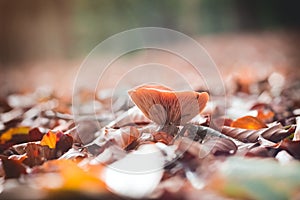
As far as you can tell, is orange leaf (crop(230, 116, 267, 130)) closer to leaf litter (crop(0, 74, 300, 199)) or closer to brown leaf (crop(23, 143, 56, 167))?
leaf litter (crop(0, 74, 300, 199))

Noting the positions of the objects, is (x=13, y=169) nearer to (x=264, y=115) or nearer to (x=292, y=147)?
(x=292, y=147)

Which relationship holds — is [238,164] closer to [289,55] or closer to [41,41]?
A: [289,55]

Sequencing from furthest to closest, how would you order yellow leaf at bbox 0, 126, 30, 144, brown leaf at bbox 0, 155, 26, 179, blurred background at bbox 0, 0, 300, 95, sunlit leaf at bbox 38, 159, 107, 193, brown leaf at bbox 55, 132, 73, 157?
1. blurred background at bbox 0, 0, 300, 95
2. yellow leaf at bbox 0, 126, 30, 144
3. brown leaf at bbox 55, 132, 73, 157
4. brown leaf at bbox 0, 155, 26, 179
5. sunlit leaf at bbox 38, 159, 107, 193

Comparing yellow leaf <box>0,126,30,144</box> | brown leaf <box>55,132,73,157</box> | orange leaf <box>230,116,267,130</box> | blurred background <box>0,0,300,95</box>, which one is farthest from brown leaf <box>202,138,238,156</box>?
blurred background <box>0,0,300,95</box>

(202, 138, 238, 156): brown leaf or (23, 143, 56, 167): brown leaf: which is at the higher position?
(202, 138, 238, 156): brown leaf

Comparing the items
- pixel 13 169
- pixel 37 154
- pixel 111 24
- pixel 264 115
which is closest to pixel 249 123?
pixel 264 115

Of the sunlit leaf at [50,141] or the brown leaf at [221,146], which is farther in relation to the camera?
the sunlit leaf at [50,141]

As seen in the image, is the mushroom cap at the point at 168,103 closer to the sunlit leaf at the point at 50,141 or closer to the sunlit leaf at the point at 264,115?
the sunlit leaf at the point at 50,141

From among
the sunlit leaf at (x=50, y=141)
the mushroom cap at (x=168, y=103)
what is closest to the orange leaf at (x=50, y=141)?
the sunlit leaf at (x=50, y=141)
